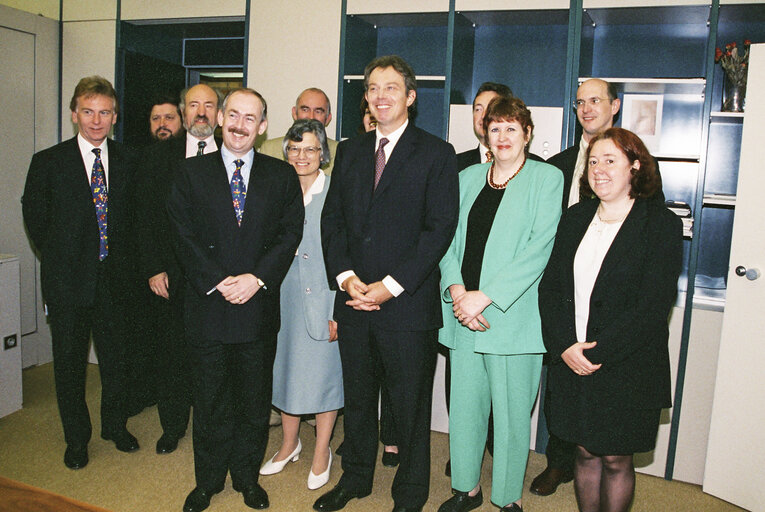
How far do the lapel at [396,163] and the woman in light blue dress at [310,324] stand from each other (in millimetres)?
418

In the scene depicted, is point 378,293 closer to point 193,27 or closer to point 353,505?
point 353,505

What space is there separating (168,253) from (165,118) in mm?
1063

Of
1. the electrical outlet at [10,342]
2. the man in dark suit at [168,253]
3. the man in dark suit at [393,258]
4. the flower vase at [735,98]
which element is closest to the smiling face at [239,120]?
the man in dark suit at [393,258]

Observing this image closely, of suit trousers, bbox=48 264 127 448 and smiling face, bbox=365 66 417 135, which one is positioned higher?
smiling face, bbox=365 66 417 135

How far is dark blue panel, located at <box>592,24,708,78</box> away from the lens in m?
3.60

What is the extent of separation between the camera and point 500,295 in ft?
7.67

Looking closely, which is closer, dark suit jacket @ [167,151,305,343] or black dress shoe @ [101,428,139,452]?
dark suit jacket @ [167,151,305,343]

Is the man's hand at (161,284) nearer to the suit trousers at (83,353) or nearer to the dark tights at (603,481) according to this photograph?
the suit trousers at (83,353)

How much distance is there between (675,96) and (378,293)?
2456 millimetres

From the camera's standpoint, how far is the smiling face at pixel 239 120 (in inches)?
97.2

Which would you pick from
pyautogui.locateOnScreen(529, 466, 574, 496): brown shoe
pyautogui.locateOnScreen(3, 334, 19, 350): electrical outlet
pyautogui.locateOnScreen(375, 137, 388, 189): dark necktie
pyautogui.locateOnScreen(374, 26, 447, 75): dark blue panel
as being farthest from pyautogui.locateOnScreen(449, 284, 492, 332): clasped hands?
pyautogui.locateOnScreen(3, 334, 19, 350): electrical outlet

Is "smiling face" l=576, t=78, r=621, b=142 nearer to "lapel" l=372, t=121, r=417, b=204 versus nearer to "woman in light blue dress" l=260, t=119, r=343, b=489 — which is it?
"lapel" l=372, t=121, r=417, b=204

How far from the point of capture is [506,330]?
94.3 inches

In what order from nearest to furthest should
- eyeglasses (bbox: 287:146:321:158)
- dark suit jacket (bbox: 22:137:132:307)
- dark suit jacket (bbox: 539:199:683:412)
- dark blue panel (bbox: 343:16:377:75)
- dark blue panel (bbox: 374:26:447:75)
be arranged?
dark suit jacket (bbox: 539:199:683:412) < eyeglasses (bbox: 287:146:321:158) < dark suit jacket (bbox: 22:137:132:307) < dark blue panel (bbox: 343:16:377:75) < dark blue panel (bbox: 374:26:447:75)
